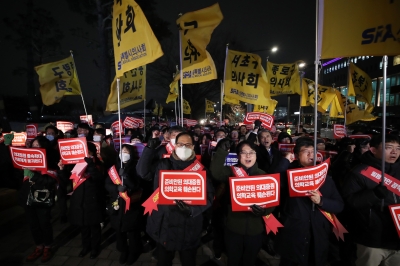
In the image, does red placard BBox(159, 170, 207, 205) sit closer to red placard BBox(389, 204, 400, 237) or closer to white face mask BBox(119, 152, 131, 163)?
white face mask BBox(119, 152, 131, 163)

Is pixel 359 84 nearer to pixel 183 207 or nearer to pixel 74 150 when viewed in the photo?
pixel 183 207

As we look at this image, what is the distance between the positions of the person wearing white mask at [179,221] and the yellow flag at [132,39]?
1436 mm

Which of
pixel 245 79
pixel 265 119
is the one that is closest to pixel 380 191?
pixel 245 79

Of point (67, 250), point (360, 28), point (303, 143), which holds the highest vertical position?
point (360, 28)

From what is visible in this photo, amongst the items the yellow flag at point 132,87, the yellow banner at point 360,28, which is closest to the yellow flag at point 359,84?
the yellow banner at point 360,28

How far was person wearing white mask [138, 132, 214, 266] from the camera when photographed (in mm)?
2826

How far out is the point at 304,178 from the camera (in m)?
2.63

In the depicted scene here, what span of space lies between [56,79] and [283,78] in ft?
28.1

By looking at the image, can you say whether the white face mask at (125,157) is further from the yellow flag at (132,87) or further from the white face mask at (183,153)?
the yellow flag at (132,87)

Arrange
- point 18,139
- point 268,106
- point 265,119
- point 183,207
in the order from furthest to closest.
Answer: point 268,106, point 265,119, point 18,139, point 183,207

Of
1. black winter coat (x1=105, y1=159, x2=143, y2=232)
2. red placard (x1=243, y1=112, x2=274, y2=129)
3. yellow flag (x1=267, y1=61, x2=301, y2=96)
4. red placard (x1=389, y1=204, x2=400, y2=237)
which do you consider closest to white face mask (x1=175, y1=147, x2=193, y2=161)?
black winter coat (x1=105, y1=159, x2=143, y2=232)

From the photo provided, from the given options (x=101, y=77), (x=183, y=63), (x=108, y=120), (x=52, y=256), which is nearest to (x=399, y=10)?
(x=183, y=63)

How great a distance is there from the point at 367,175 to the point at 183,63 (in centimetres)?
459

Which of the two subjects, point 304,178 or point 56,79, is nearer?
point 304,178
